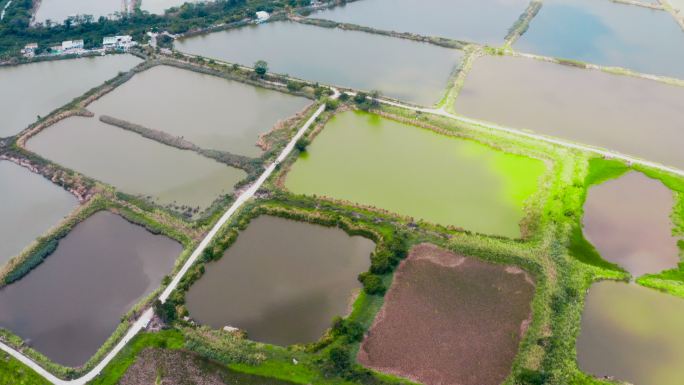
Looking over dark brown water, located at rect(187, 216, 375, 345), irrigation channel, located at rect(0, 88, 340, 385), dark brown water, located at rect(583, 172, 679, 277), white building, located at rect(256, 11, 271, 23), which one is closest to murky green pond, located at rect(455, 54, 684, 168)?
dark brown water, located at rect(583, 172, 679, 277)

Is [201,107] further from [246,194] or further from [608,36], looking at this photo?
[608,36]

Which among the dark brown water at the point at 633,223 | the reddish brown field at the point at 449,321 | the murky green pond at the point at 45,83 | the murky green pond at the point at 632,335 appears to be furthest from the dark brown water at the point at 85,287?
the dark brown water at the point at 633,223

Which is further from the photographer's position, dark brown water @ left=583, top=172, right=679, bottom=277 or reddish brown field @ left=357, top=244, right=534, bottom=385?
dark brown water @ left=583, top=172, right=679, bottom=277

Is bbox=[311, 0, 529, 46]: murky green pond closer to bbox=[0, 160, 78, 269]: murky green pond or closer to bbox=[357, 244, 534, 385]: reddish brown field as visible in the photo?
bbox=[357, 244, 534, 385]: reddish brown field

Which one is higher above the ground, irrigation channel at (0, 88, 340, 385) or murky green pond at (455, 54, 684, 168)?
murky green pond at (455, 54, 684, 168)

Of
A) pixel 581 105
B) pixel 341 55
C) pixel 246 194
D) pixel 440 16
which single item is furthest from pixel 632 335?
pixel 440 16

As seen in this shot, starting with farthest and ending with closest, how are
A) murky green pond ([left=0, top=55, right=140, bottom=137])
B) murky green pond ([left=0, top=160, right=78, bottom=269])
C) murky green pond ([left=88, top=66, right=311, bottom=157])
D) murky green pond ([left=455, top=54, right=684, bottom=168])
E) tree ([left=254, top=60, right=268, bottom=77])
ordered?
tree ([left=254, top=60, right=268, bottom=77]) → murky green pond ([left=0, top=55, right=140, bottom=137]) → murky green pond ([left=88, top=66, right=311, bottom=157]) → murky green pond ([left=455, top=54, right=684, bottom=168]) → murky green pond ([left=0, top=160, right=78, bottom=269])
